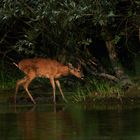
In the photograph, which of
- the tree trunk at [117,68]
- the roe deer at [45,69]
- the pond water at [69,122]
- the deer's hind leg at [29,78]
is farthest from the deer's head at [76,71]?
the pond water at [69,122]

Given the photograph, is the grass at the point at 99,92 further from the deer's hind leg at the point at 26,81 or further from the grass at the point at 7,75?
the grass at the point at 7,75

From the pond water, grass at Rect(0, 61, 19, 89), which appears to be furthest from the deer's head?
the pond water

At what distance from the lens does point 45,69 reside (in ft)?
78.0

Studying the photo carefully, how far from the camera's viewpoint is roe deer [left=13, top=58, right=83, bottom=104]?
926 inches

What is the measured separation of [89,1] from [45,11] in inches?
44.2

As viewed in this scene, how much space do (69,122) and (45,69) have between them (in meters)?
7.38

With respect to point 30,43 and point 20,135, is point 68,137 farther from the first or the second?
point 30,43

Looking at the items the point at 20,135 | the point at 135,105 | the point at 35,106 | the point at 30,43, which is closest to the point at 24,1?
the point at 30,43

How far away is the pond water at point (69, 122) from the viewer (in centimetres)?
1425

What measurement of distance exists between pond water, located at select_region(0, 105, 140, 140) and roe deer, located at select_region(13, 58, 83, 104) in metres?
2.77

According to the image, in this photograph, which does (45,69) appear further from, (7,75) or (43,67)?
(7,75)

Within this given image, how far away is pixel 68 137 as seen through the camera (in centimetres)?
1396

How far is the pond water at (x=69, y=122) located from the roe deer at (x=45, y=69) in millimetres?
2768

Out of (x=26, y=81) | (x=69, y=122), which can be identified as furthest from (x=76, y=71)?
(x=69, y=122)
